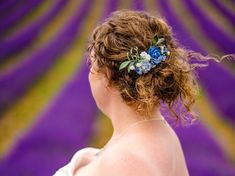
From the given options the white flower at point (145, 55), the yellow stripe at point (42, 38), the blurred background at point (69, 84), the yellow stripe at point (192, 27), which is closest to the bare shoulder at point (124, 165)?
the white flower at point (145, 55)

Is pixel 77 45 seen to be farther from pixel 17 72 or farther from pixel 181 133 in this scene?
pixel 181 133

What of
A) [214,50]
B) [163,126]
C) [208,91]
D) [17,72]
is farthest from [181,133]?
[163,126]

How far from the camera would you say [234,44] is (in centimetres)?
250

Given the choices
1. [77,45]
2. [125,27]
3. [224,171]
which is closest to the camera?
[125,27]

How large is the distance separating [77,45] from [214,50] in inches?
29.6

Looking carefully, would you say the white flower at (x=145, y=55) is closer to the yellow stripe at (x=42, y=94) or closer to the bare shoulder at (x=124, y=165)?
the bare shoulder at (x=124, y=165)

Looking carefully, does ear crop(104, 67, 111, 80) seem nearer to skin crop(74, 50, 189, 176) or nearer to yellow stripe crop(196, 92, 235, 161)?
skin crop(74, 50, 189, 176)

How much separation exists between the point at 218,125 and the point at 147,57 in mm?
1471

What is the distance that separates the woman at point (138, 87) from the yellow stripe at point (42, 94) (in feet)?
4.55

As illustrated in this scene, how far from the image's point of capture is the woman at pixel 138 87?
43.6 inches

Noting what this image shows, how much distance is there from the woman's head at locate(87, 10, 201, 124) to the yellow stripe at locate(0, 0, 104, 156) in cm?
140

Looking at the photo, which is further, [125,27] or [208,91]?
[208,91]

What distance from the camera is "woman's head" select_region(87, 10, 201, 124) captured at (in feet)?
3.70

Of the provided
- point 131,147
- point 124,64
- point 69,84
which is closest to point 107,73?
point 124,64
